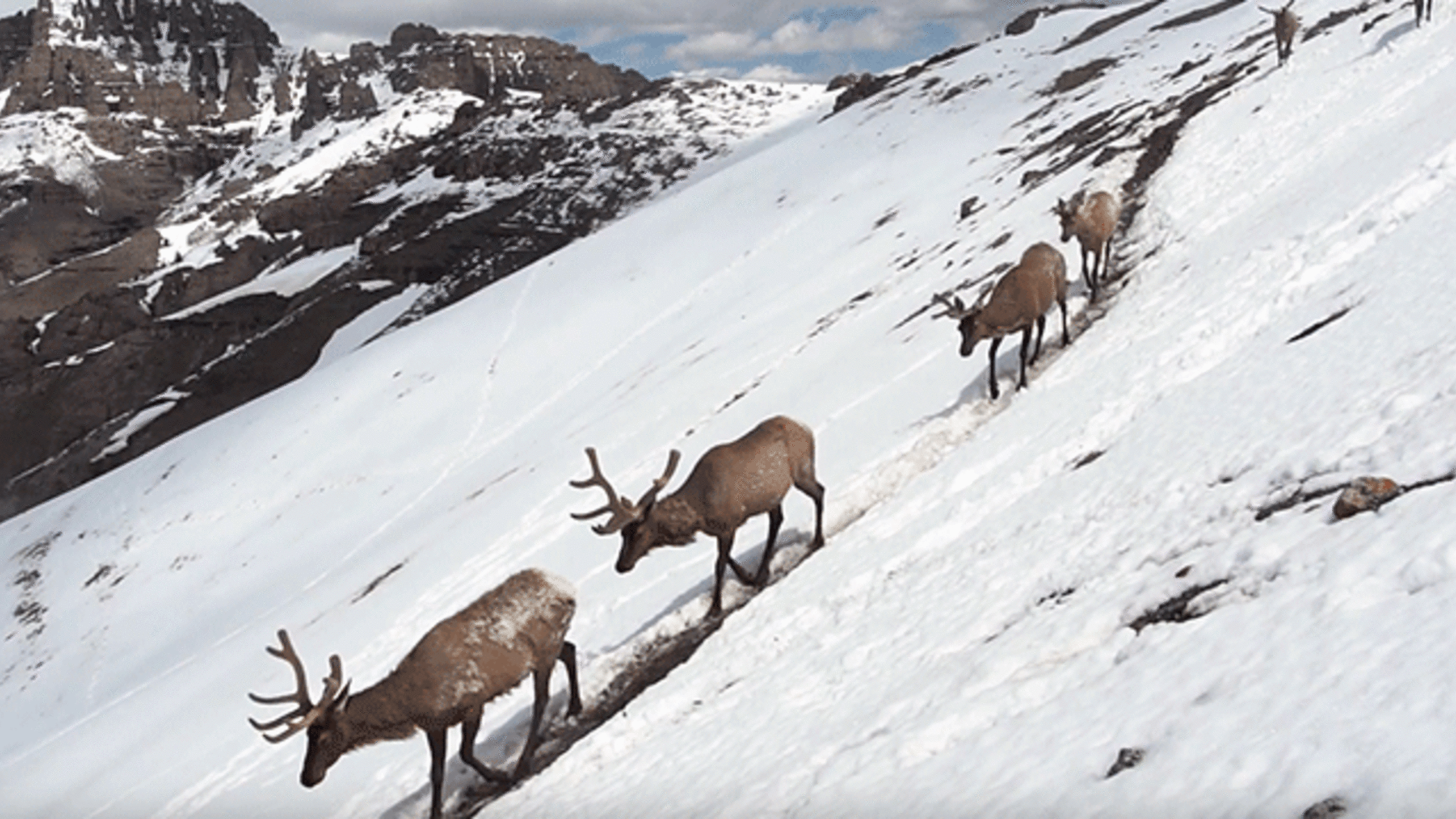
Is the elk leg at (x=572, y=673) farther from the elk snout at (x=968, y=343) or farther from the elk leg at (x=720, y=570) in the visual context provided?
the elk snout at (x=968, y=343)

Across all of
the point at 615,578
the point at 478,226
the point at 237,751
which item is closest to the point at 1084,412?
the point at 615,578

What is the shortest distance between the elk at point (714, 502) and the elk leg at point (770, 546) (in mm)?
311

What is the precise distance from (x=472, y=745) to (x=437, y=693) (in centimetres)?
85

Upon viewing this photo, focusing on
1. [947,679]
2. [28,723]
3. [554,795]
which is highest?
[947,679]

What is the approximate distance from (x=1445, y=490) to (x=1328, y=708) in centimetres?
244

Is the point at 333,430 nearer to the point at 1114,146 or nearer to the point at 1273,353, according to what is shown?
the point at 1114,146

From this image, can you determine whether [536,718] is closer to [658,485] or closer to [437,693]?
[437,693]

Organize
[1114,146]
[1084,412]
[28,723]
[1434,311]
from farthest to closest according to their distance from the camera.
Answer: [28,723] → [1114,146] → [1084,412] → [1434,311]

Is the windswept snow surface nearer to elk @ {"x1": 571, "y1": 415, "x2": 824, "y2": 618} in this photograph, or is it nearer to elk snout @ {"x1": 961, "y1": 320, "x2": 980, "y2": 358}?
elk snout @ {"x1": 961, "y1": 320, "x2": 980, "y2": 358}

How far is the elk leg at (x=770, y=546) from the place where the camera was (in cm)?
1355

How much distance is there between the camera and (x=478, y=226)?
431 feet

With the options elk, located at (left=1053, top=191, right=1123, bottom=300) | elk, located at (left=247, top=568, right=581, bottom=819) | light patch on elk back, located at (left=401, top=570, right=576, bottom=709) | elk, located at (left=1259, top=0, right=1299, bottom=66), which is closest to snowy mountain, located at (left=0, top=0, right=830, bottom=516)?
elk, located at (left=1259, top=0, right=1299, bottom=66)

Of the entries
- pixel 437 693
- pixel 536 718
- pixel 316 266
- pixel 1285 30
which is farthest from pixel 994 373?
pixel 316 266

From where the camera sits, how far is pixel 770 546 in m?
13.7
